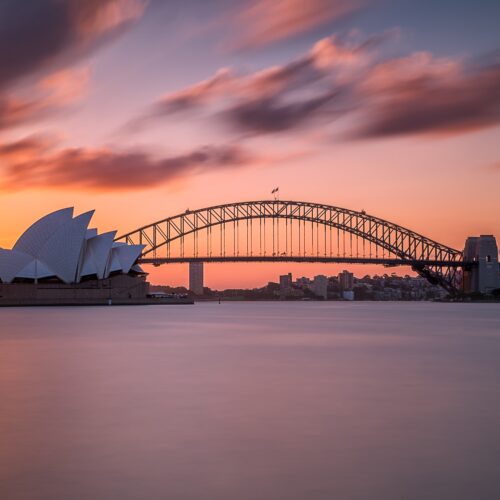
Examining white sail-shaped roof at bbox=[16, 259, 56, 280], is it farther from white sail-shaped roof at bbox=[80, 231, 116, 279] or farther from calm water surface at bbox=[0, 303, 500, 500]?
calm water surface at bbox=[0, 303, 500, 500]

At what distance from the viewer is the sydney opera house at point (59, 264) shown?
249ft

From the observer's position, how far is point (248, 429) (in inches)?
388

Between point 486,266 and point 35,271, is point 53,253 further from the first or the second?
point 486,266

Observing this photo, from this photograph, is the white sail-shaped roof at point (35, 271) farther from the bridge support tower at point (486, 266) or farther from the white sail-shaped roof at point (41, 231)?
the bridge support tower at point (486, 266)

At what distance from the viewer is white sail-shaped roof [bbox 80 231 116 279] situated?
80.2 m

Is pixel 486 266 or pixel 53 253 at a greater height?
pixel 53 253

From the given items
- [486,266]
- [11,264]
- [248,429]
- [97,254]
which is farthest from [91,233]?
[248,429]

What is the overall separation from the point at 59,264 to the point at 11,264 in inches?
194

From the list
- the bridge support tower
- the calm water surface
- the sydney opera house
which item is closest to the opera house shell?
the sydney opera house

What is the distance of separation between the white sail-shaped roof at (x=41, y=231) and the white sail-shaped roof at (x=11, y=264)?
1.14 m

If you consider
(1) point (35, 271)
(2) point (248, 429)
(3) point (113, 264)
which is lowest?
(2) point (248, 429)

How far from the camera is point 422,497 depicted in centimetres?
666

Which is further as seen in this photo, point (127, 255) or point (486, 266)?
point (486, 266)

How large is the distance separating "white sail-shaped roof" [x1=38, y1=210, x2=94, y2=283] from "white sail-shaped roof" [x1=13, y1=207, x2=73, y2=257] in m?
0.47
